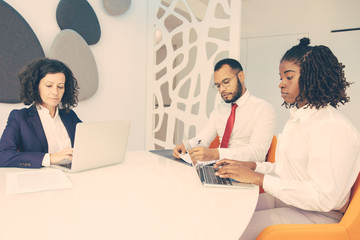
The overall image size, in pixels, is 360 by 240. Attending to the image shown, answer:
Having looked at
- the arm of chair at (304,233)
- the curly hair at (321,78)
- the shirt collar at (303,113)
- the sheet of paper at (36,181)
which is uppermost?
the curly hair at (321,78)

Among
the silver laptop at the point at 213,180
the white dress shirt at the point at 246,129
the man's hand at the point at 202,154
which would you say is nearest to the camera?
the silver laptop at the point at 213,180

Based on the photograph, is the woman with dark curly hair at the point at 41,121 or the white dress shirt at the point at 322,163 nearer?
the white dress shirt at the point at 322,163

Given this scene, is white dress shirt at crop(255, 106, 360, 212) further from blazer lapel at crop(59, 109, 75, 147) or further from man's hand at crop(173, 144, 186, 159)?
blazer lapel at crop(59, 109, 75, 147)

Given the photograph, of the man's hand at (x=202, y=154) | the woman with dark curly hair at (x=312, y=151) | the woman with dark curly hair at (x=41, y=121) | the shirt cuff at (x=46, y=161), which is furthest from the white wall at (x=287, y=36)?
the shirt cuff at (x=46, y=161)

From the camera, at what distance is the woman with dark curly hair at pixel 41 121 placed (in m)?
1.51

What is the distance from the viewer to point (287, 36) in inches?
189

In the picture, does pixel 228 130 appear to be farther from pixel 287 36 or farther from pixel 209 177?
pixel 287 36

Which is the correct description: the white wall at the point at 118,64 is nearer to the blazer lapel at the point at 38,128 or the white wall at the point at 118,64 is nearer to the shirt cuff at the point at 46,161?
the blazer lapel at the point at 38,128

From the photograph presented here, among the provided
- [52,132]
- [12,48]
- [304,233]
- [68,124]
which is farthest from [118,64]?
[304,233]

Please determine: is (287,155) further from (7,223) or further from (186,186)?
(7,223)

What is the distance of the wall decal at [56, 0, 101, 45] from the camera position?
283 cm

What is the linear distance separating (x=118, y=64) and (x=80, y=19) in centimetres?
76

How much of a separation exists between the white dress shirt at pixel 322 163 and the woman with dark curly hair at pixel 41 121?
1138 millimetres

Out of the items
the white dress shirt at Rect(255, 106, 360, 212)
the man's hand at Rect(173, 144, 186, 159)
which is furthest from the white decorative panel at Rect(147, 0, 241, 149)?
Answer: the white dress shirt at Rect(255, 106, 360, 212)
